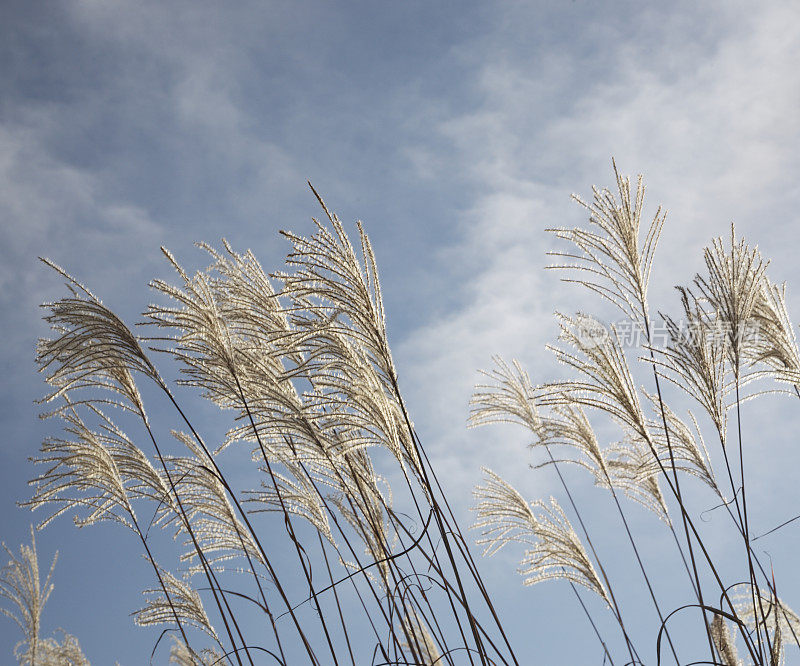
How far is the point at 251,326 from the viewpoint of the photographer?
3.00 m

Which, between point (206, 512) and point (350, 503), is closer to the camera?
point (350, 503)

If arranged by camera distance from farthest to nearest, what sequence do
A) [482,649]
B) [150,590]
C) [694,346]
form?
[150,590] → [694,346] → [482,649]

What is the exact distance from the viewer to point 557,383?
286cm

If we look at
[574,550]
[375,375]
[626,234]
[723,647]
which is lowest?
[723,647]

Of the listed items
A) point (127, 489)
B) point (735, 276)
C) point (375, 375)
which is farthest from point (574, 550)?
point (127, 489)

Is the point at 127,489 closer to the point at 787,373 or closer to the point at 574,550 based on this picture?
the point at 574,550

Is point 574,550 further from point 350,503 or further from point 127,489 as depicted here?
point 127,489

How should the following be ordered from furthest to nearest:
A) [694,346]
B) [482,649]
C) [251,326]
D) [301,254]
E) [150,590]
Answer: [150,590] < [251,326] < [694,346] < [301,254] < [482,649]

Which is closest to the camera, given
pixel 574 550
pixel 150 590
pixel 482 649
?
pixel 482 649

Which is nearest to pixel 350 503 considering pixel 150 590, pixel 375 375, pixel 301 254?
pixel 375 375

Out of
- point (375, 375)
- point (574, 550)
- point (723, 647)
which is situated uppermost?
point (375, 375)

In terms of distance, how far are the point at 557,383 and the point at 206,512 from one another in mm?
2233

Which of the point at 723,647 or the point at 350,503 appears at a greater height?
the point at 350,503

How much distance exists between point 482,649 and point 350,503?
1055 millimetres
